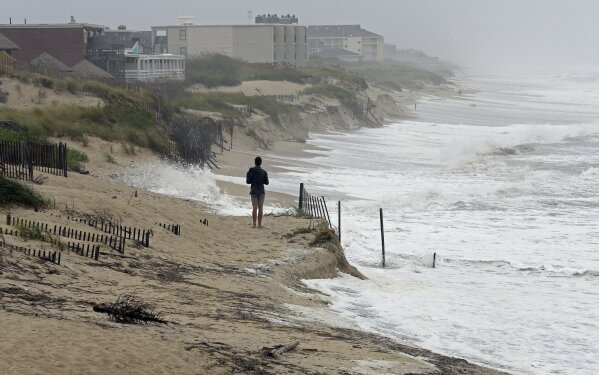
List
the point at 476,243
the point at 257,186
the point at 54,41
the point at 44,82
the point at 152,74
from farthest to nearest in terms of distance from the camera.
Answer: the point at 152,74, the point at 54,41, the point at 44,82, the point at 476,243, the point at 257,186

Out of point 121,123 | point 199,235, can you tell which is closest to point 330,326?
point 199,235

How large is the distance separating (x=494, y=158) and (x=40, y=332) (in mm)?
A: 35188

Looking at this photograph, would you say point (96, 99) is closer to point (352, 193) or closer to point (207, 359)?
point (352, 193)

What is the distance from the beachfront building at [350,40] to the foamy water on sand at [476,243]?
112706 mm

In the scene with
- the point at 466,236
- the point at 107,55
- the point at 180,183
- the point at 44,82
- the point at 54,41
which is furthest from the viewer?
the point at 107,55

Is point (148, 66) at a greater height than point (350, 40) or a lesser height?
lesser

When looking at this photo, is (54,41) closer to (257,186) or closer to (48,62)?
(48,62)

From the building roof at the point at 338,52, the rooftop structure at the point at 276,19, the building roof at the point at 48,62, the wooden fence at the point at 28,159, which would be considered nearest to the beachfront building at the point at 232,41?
the rooftop structure at the point at 276,19

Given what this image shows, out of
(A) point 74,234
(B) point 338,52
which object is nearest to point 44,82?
(A) point 74,234

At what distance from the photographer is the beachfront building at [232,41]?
86.7 metres

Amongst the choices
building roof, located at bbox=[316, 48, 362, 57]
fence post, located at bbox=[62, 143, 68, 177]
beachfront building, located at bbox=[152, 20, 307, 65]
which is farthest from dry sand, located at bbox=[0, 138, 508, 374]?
building roof, located at bbox=[316, 48, 362, 57]

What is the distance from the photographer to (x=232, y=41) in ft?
285

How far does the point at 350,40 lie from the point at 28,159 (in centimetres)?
14845

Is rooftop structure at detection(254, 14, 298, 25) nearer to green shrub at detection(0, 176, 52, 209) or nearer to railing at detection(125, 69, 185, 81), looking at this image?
railing at detection(125, 69, 185, 81)
